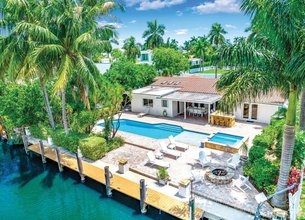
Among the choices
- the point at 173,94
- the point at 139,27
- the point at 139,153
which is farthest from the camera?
the point at 139,27

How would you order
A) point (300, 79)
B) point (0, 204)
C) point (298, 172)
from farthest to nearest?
point (0, 204), point (298, 172), point (300, 79)

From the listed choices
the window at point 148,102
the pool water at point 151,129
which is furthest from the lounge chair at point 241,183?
the window at point 148,102

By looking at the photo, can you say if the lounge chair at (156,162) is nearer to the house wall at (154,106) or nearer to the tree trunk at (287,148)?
the tree trunk at (287,148)

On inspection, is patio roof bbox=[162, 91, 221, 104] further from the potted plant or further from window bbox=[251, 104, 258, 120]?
the potted plant

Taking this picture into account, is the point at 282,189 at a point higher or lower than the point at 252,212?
higher

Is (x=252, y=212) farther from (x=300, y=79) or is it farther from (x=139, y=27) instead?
(x=139, y=27)

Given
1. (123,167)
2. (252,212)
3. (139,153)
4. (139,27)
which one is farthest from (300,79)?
(139,27)

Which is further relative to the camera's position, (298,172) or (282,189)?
(298,172)
